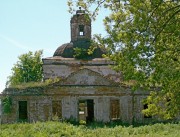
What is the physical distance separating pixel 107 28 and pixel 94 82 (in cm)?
1546

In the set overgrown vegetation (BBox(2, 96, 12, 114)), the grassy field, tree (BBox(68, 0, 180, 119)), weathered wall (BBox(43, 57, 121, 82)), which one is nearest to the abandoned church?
overgrown vegetation (BBox(2, 96, 12, 114))

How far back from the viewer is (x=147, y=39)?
9883mm

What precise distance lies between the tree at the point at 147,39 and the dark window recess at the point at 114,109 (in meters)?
16.1

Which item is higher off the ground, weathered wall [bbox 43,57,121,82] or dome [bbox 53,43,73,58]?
dome [bbox 53,43,73,58]

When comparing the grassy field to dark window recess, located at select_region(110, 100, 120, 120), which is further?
dark window recess, located at select_region(110, 100, 120, 120)

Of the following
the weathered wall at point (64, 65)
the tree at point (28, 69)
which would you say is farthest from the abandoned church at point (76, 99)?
the tree at point (28, 69)

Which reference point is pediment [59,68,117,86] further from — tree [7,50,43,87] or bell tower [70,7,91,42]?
tree [7,50,43,87]

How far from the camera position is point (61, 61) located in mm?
30844

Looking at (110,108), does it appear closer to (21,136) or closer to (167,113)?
(21,136)

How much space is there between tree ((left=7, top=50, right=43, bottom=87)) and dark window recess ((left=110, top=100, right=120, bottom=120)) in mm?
27091

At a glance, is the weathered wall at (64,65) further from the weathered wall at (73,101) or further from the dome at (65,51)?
the weathered wall at (73,101)

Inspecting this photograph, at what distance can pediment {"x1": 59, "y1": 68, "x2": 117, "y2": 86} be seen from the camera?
85.3 ft

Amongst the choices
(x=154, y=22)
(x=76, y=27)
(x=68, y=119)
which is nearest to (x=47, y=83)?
(x=68, y=119)

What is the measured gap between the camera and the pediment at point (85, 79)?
2598cm
